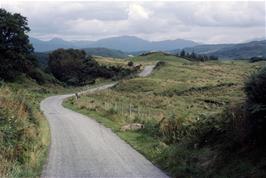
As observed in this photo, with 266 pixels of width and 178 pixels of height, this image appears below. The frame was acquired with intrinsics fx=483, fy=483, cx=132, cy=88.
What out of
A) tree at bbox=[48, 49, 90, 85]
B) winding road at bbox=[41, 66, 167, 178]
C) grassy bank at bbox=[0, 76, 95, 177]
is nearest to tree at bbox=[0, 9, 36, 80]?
tree at bbox=[48, 49, 90, 85]

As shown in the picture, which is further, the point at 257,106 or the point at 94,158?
the point at 94,158

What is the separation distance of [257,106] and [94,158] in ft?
23.1

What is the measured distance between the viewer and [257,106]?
12.5m

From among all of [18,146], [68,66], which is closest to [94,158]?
[18,146]

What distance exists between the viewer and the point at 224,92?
62938 mm

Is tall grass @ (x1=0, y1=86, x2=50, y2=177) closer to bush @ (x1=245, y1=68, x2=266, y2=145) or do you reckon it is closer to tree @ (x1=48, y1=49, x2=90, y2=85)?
bush @ (x1=245, y1=68, x2=266, y2=145)

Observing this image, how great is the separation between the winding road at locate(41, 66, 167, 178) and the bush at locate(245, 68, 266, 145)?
3.17m

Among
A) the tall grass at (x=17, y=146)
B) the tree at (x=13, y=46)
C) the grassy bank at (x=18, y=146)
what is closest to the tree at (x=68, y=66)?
the tree at (x=13, y=46)

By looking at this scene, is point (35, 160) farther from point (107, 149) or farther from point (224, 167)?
point (224, 167)

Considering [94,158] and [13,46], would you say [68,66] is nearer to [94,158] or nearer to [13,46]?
[13,46]

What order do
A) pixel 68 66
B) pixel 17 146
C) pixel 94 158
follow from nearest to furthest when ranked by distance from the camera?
1. pixel 17 146
2. pixel 94 158
3. pixel 68 66

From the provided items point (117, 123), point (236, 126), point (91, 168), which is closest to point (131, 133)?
point (117, 123)

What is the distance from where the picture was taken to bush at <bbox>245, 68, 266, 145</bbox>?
12551 mm

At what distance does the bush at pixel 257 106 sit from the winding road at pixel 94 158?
3173 mm
